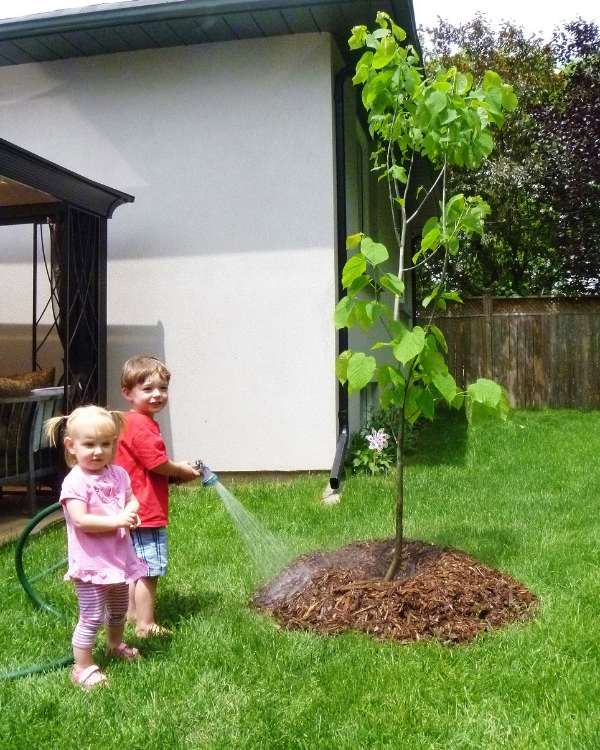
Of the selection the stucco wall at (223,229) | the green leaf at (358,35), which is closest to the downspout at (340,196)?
the stucco wall at (223,229)

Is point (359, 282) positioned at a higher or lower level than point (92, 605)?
higher

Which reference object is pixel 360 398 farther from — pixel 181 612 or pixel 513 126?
pixel 513 126

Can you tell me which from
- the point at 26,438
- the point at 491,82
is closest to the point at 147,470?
the point at 491,82

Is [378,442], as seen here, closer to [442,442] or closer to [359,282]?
[442,442]

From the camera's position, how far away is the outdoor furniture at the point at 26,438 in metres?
5.03

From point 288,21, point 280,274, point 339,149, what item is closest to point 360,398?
point 280,274

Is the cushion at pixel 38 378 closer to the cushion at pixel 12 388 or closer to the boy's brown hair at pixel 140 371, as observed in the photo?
the cushion at pixel 12 388

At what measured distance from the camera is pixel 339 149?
20.0 feet

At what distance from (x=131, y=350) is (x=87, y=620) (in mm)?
3807

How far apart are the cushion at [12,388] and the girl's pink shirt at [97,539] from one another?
2.43 meters

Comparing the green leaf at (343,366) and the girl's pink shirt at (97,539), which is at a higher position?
the green leaf at (343,366)

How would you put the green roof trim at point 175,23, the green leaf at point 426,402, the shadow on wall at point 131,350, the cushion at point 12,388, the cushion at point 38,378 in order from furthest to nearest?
the shadow on wall at point 131,350, the cushion at point 38,378, the green roof trim at point 175,23, the cushion at point 12,388, the green leaf at point 426,402

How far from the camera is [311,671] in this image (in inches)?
106

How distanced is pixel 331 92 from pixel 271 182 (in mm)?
820
